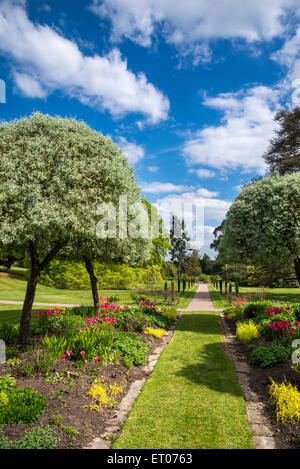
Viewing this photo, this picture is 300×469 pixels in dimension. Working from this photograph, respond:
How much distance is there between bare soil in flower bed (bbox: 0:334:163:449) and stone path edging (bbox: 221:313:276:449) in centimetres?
228

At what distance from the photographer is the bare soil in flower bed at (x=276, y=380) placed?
4.01 metres

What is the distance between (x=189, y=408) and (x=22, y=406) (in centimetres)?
279

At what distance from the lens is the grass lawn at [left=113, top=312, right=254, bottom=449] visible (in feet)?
13.5

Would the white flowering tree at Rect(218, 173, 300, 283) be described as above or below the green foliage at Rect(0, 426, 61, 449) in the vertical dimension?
above

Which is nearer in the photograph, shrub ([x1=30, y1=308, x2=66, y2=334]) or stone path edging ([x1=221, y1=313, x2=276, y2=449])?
stone path edging ([x1=221, y1=313, x2=276, y2=449])

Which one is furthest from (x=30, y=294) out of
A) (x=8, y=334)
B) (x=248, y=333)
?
(x=248, y=333)

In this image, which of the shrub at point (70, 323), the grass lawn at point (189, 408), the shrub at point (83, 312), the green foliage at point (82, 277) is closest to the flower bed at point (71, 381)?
the shrub at point (70, 323)

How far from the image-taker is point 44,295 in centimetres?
2484

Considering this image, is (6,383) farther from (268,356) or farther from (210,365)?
(268,356)

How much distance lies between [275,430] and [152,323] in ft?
23.7

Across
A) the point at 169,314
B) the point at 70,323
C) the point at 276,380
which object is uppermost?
the point at 70,323

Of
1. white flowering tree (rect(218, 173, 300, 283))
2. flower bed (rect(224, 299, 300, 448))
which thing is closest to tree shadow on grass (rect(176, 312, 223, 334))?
flower bed (rect(224, 299, 300, 448))

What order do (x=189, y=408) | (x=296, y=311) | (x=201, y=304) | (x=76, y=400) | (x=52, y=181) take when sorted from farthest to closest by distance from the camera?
1. (x=201, y=304)
2. (x=296, y=311)
3. (x=52, y=181)
4. (x=189, y=408)
5. (x=76, y=400)

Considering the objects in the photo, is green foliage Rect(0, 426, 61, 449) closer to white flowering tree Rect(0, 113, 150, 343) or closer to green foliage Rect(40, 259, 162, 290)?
white flowering tree Rect(0, 113, 150, 343)
